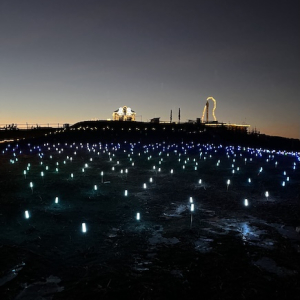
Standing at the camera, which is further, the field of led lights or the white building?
the white building

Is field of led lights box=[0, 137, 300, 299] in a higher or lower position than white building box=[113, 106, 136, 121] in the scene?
lower

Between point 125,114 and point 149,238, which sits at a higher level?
point 125,114

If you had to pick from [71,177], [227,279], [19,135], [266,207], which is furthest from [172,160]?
[19,135]

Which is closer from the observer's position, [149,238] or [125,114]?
[149,238]

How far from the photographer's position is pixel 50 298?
5824 millimetres

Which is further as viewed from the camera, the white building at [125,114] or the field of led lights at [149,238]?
the white building at [125,114]

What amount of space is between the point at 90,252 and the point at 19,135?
50.4m

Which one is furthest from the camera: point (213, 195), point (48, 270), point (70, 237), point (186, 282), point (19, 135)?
point (19, 135)

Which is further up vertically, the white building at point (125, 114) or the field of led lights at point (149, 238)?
Result: the white building at point (125, 114)

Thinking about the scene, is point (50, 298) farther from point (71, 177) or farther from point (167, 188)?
point (71, 177)

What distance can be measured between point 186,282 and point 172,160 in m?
20.1

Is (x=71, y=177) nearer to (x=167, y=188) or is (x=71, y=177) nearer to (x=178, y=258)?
(x=167, y=188)

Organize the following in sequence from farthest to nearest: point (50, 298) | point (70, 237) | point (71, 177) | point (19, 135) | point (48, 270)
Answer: point (19, 135)
point (71, 177)
point (70, 237)
point (48, 270)
point (50, 298)

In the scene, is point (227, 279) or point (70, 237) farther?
point (70, 237)
